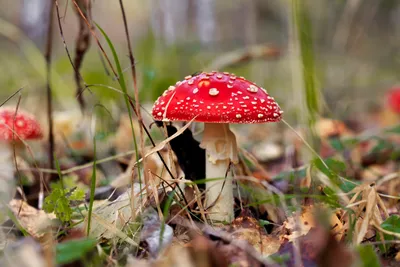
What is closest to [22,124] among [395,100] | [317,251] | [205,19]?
[317,251]

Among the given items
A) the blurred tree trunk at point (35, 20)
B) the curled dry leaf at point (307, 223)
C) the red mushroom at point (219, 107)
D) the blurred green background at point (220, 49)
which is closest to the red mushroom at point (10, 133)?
the blurred green background at point (220, 49)

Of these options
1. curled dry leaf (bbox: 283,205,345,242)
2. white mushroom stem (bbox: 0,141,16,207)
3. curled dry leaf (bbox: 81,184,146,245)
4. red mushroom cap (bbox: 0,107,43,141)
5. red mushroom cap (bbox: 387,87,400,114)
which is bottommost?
red mushroom cap (bbox: 387,87,400,114)

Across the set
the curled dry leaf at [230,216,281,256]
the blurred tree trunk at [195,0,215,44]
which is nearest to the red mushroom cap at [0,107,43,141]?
the curled dry leaf at [230,216,281,256]

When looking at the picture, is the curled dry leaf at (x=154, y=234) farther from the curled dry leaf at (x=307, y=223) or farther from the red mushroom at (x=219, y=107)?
the curled dry leaf at (x=307, y=223)

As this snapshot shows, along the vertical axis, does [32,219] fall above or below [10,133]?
below

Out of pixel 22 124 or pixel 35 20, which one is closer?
pixel 22 124

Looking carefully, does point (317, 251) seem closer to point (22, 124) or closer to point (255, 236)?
point (255, 236)

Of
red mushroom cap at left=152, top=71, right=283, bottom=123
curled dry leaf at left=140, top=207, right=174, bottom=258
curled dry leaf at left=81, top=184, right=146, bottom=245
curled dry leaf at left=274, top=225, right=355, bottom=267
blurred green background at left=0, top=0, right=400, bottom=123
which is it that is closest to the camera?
curled dry leaf at left=274, top=225, right=355, bottom=267

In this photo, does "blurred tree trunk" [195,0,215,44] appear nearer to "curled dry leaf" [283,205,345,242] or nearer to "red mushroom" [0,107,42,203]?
"red mushroom" [0,107,42,203]
